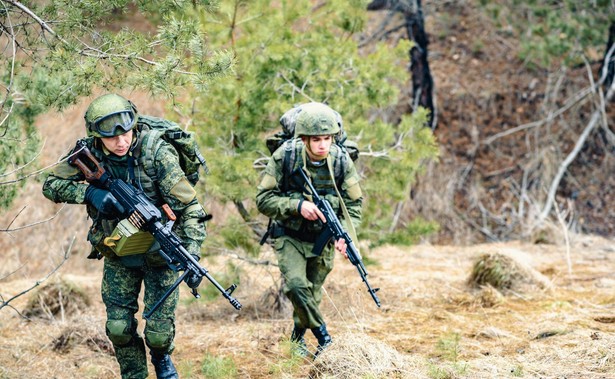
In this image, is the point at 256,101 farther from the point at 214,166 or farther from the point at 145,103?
the point at 145,103

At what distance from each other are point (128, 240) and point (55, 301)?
145 inches

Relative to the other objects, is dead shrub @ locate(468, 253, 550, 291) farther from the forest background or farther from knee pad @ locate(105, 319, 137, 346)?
knee pad @ locate(105, 319, 137, 346)

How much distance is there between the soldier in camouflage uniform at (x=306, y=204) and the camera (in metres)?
5.62

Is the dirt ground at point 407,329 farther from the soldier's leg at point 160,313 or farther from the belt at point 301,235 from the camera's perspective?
the soldier's leg at point 160,313

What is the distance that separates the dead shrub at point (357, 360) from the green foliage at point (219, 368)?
A: 671 millimetres

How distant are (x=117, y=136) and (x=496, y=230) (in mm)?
9751

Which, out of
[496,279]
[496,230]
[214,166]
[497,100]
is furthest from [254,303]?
[497,100]

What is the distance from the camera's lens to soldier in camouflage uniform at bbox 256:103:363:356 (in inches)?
221

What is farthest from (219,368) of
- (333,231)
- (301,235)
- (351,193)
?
(351,193)

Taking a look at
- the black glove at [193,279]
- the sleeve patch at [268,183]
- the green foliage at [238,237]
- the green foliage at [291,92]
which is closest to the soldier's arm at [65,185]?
the black glove at [193,279]

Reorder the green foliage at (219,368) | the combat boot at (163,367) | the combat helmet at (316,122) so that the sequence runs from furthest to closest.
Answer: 1. the green foliage at (219,368)
2. the combat helmet at (316,122)
3. the combat boot at (163,367)

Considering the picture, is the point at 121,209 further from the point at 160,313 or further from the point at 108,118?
the point at 160,313

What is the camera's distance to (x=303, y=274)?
5777mm

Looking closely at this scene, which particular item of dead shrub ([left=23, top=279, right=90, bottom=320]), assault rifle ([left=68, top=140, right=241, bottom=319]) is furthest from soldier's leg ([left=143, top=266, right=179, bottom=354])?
dead shrub ([left=23, top=279, right=90, bottom=320])
